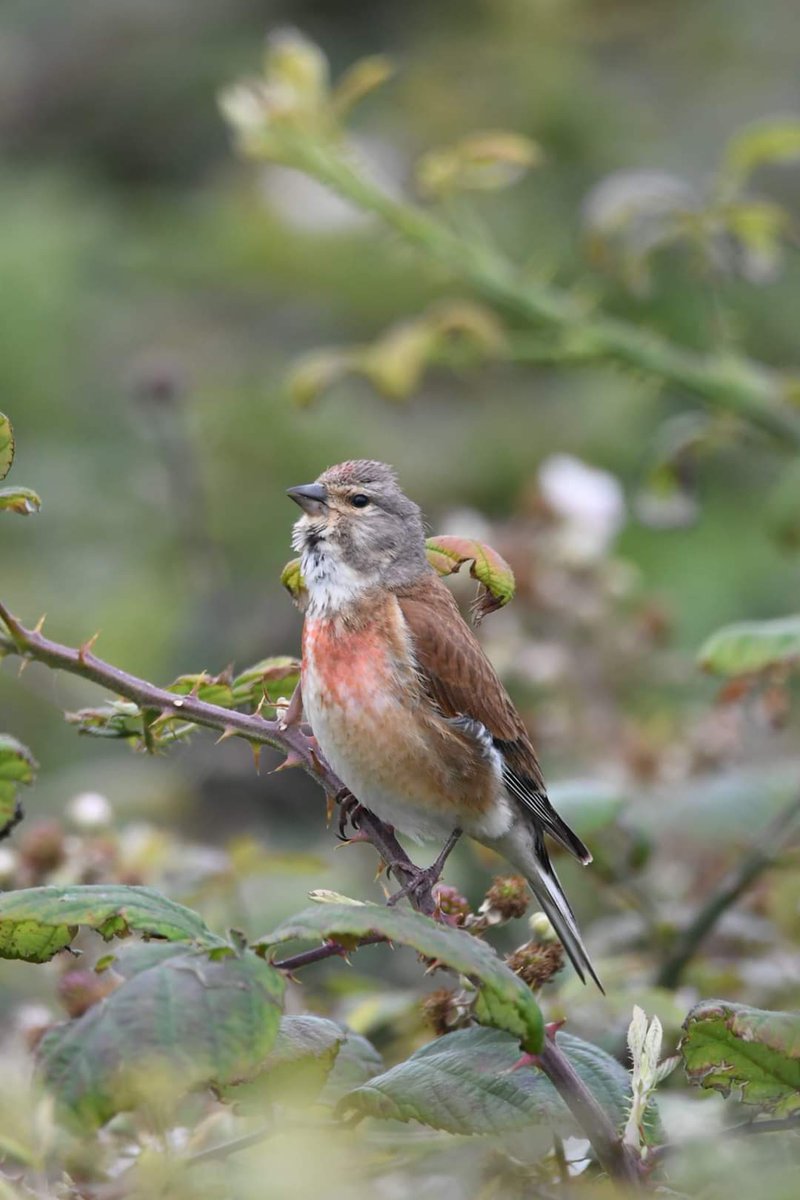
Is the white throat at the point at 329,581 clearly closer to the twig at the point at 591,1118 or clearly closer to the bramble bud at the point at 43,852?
the bramble bud at the point at 43,852

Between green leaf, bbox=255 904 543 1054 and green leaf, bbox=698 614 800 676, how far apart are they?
104 centimetres

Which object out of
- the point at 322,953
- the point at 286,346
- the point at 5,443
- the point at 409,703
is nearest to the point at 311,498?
the point at 409,703

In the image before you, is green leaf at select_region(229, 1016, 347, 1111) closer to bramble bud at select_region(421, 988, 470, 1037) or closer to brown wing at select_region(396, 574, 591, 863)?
bramble bud at select_region(421, 988, 470, 1037)

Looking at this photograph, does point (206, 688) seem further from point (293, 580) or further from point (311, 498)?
point (311, 498)

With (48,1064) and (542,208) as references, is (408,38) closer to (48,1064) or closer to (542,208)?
(542,208)

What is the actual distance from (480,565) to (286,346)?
22.0 feet

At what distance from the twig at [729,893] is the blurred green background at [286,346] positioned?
240 millimetres

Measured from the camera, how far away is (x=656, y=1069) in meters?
1.72

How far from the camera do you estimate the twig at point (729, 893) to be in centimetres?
278

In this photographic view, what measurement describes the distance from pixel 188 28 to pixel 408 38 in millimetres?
1478

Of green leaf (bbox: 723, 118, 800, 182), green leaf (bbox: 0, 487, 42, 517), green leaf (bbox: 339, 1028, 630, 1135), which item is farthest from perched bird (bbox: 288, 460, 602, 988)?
green leaf (bbox: 723, 118, 800, 182)

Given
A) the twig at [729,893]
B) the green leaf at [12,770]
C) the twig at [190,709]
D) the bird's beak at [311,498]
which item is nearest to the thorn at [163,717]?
the twig at [190,709]

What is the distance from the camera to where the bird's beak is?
2906 millimetres

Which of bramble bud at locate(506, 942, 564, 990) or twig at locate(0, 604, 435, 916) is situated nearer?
twig at locate(0, 604, 435, 916)
